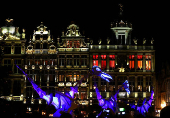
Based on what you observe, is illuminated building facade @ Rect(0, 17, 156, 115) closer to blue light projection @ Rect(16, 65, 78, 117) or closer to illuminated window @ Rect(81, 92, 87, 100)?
illuminated window @ Rect(81, 92, 87, 100)

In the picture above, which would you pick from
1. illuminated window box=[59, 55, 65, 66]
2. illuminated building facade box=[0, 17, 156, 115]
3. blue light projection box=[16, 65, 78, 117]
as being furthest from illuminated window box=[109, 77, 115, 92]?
blue light projection box=[16, 65, 78, 117]

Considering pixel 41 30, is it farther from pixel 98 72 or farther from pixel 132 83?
pixel 98 72

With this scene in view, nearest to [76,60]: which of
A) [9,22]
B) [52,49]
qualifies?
[52,49]

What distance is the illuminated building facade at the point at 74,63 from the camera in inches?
1743

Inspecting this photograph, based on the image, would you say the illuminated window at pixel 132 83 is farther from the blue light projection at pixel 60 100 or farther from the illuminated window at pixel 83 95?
the blue light projection at pixel 60 100

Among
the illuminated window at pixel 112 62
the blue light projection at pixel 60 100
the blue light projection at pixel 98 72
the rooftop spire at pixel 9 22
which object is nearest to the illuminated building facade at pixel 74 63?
the illuminated window at pixel 112 62

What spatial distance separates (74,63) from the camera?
44.7 m

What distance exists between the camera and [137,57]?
45031 mm

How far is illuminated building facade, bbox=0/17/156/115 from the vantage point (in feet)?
145

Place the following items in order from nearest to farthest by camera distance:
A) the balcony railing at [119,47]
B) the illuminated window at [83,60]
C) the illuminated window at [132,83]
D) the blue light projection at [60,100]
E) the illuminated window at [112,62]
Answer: the blue light projection at [60,100] → the illuminated window at [132,83] → the illuminated window at [83,60] → the illuminated window at [112,62] → the balcony railing at [119,47]

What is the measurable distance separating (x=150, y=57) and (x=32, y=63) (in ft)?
48.8

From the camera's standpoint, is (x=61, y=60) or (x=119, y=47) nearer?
(x=61, y=60)

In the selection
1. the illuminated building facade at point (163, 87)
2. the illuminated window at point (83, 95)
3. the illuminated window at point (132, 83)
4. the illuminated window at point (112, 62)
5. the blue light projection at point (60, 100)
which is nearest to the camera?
the blue light projection at point (60, 100)

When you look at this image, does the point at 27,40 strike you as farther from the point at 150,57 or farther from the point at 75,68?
the point at 150,57
